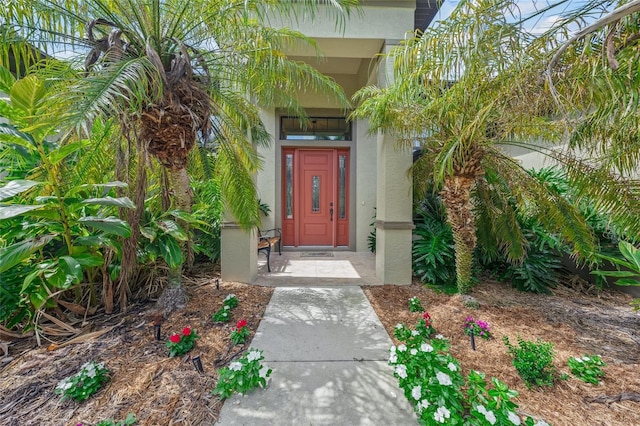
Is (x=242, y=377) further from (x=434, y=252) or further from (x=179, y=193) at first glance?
(x=434, y=252)

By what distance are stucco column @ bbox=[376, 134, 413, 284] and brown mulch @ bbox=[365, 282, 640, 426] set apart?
0.29 m

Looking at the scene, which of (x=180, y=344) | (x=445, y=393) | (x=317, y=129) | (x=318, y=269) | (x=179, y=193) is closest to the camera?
(x=445, y=393)

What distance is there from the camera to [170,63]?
8.81 ft

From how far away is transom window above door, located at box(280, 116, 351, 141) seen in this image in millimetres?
6621

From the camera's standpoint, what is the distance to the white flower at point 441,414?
1407 millimetres

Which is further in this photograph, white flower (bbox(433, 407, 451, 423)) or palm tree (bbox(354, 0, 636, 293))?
palm tree (bbox(354, 0, 636, 293))

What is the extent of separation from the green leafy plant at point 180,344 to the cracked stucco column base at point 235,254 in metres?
1.76

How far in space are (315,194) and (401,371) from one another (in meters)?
5.22

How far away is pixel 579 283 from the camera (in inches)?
163

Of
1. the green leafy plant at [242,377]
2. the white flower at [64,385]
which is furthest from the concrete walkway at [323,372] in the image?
the white flower at [64,385]

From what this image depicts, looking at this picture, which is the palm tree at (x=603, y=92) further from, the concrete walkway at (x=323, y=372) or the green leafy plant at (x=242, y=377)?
the green leafy plant at (x=242, y=377)

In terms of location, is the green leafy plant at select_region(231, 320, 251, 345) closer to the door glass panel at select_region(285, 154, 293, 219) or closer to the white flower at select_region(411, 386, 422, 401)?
the white flower at select_region(411, 386, 422, 401)

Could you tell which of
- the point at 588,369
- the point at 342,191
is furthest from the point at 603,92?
the point at 342,191

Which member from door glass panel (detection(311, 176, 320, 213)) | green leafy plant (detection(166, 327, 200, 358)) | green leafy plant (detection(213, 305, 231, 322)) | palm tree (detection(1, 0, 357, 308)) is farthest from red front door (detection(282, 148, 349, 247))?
green leafy plant (detection(166, 327, 200, 358))
